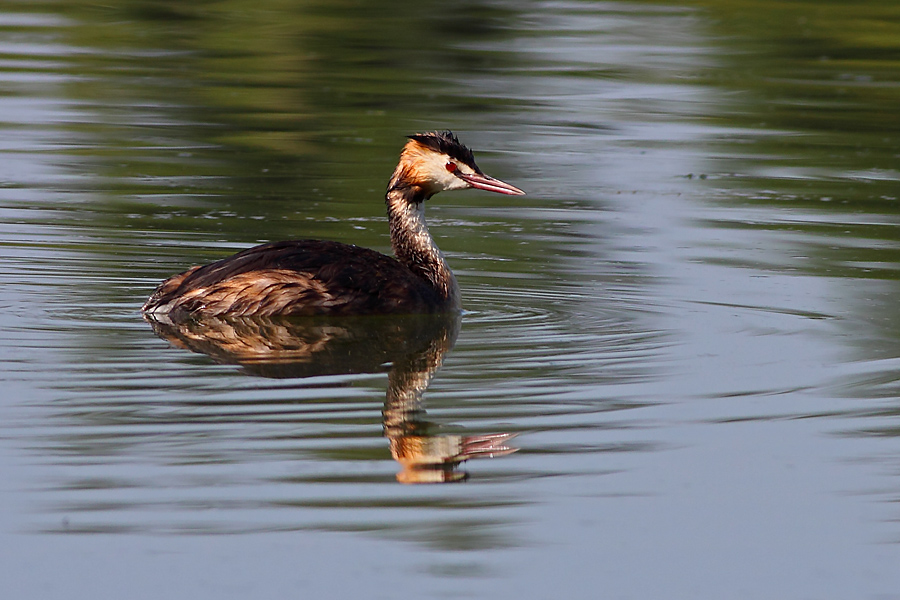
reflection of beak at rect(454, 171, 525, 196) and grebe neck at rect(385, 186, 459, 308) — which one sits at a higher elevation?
reflection of beak at rect(454, 171, 525, 196)

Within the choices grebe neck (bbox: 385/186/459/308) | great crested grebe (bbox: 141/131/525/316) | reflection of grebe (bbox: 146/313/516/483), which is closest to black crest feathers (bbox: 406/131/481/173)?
great crested grebe (bbox: 141/131/525/316)

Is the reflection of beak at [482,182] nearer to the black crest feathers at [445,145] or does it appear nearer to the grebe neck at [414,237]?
the black crest feathers at [445,145]

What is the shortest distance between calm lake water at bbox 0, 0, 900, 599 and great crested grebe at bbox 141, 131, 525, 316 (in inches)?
6.2

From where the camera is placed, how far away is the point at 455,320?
30.3 feet

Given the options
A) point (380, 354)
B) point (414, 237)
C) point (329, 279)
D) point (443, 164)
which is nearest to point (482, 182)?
point (443, 164)

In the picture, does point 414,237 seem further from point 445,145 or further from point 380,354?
point 380,354

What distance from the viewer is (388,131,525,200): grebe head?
9.63 m

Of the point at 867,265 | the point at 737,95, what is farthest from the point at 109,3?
the point at 867,265

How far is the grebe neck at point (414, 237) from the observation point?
9.70 m

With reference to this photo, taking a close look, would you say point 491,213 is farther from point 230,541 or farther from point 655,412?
point 230,541

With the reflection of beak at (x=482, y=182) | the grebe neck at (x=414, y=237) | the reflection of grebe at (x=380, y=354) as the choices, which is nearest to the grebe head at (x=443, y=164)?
the reflection of beak at (x=482, y=182)

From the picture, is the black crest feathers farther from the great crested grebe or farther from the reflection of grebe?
the reflection of grebe

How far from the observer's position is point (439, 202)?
1367 centimetres

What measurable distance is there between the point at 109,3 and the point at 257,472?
19.2 meters
